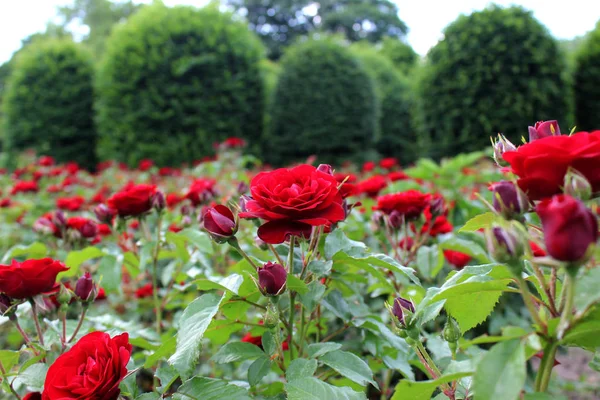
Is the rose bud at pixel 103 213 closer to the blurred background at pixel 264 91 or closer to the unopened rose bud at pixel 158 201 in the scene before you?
the unopened rose bud at pixel 158 201

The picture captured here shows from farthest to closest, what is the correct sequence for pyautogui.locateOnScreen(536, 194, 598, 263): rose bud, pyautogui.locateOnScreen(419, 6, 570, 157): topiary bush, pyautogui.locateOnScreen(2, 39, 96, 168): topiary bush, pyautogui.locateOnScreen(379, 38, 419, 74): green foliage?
pyautogui.locateOnScreen(379, 38, 419, 74): green foliage → pyautogui.locateOnScreen(2, 39, 96, 168): topiary bush → pyautogui.locateOnScreen(419, 6, 570, 157): topiary bush → pyautogui.locateOnScreen(536, 194, 598, 263): rose bud

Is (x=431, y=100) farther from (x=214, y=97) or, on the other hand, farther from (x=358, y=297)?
(x=358, y=297)

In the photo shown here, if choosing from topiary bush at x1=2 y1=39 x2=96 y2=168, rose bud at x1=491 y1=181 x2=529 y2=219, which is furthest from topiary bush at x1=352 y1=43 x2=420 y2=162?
rose bud at x1=491 y1=181 x2=529 y2=219

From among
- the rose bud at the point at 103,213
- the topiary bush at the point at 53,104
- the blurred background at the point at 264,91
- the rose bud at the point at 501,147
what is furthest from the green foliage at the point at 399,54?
the rose bud at the point at 501,147

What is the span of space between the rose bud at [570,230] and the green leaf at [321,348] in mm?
445

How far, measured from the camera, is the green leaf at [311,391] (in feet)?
2.18

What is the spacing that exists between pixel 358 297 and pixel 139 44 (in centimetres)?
637

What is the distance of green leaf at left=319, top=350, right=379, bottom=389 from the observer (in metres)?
0.77

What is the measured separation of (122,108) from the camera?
265 inches


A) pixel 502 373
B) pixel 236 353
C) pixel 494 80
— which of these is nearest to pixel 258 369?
pixel 236 353

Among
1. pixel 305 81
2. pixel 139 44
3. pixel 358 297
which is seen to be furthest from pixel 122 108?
pixel 358 297

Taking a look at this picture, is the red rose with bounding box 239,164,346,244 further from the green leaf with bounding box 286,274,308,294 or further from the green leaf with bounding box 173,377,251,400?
the green leaf with bounding box 173,377,251,400

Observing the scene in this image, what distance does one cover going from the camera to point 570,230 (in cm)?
45

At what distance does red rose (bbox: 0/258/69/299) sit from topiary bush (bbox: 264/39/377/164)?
6.68m
